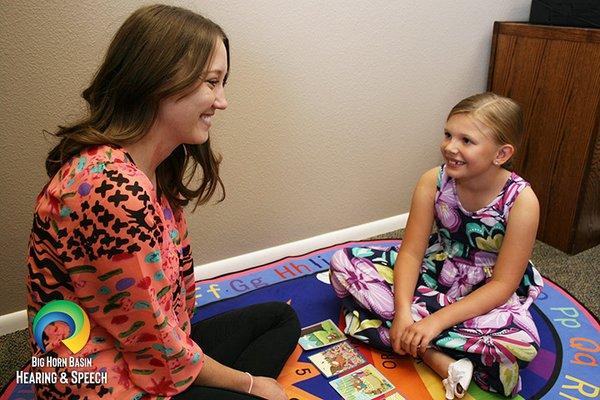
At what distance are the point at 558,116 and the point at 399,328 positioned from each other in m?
1.13

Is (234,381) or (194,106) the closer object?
(194,106)

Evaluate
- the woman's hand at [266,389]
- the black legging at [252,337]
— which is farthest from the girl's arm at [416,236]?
the woman's hand at [266,389]

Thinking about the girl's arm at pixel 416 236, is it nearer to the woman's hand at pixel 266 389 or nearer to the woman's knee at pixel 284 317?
the woman's knee at pixel 284 317

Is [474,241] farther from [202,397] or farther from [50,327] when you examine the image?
[50,327]

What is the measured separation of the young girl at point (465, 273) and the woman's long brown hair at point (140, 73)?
724 mm

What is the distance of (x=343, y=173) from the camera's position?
1.96 meters

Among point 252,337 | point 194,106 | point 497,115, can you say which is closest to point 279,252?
point 252,337

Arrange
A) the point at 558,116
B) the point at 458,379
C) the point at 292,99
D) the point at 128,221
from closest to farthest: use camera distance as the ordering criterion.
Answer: the point at 128,221
the point at 458,379
the point at 292,99
the point at 558,116

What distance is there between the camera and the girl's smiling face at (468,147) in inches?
49.7

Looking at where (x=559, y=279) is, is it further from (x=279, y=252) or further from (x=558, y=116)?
(x=279, y=252)

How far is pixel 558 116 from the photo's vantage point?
1.89 meters

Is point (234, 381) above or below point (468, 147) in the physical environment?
below

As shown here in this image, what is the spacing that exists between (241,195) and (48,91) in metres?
0.68

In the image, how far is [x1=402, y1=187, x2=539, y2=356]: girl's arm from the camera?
127 centimetres
